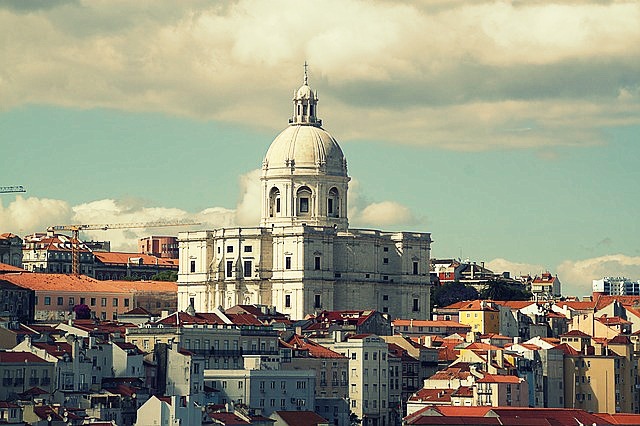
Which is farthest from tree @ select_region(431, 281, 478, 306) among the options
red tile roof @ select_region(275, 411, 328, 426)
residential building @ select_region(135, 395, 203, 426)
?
residential building @ select_region(135, 395, 203, 426)

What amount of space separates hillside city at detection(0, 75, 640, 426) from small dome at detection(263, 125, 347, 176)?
0.36 feet

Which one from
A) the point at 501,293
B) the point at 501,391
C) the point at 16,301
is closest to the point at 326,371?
the point at 501,391

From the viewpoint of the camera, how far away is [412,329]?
14588cm

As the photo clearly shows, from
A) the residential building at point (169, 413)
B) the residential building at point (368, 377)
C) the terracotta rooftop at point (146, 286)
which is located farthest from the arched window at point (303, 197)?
the residential building at point (169, 413)

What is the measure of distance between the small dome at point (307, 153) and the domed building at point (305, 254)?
77 mm

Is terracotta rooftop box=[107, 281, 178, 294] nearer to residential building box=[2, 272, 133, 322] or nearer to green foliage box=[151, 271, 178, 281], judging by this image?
residential building box=[2, 272, 133, 322]

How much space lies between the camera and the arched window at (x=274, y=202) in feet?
529

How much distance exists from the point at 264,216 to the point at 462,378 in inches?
1854

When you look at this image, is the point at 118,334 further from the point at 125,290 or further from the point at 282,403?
the point at 125,290

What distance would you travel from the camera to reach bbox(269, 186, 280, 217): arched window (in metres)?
161

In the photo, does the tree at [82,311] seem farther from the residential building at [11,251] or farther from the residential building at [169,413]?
the residential building at [169,413]

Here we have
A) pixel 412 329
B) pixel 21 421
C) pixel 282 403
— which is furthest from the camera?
pixel 412 329

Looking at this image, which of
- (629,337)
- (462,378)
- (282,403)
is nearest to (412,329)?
(629,337)

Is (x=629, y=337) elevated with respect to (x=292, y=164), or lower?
lower
